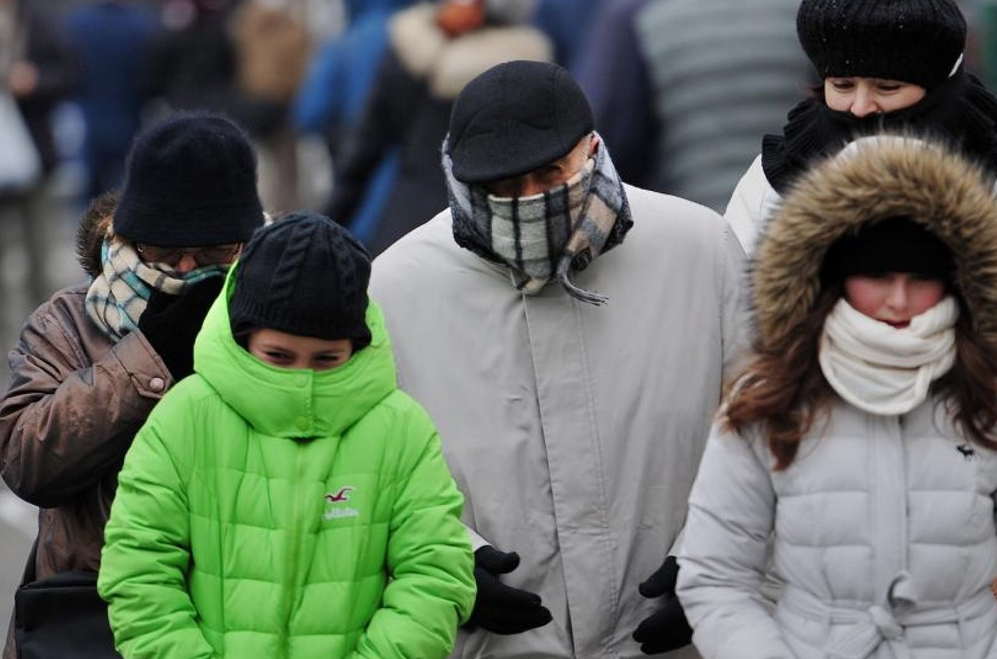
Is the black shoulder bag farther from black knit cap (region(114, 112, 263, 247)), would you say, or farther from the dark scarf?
the dark scarf

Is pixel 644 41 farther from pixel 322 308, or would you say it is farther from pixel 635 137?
pixel 322 308

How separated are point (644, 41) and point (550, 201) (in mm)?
3036

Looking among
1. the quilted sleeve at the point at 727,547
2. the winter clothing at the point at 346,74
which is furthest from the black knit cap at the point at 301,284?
the winter clothing at the point at 346,74

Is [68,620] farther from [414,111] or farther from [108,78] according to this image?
[108,78]

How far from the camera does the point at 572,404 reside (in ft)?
14.6

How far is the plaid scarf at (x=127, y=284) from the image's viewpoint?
4422mm

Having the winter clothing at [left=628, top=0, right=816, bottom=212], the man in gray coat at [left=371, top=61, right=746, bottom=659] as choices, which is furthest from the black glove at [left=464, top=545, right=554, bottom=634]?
the winter clothing at [left=628, top=0, right=816, bottom=212]

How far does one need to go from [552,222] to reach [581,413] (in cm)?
38

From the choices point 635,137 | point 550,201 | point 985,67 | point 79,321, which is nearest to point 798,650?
point 550,201

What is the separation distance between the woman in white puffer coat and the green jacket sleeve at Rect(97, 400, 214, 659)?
0.86m

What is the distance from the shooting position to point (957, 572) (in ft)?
13.0

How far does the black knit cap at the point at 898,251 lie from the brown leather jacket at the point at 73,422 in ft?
4.06

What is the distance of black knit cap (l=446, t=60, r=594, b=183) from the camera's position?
4.29m

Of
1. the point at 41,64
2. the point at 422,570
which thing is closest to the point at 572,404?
the point at 422,570
